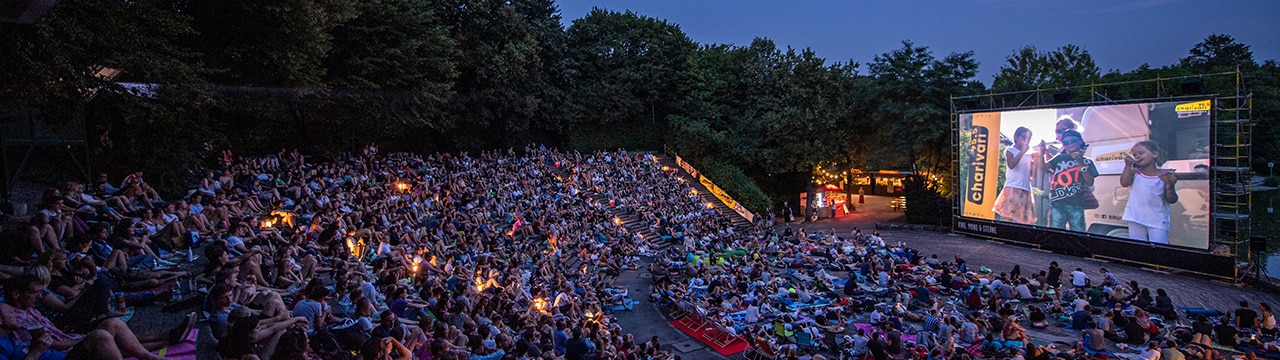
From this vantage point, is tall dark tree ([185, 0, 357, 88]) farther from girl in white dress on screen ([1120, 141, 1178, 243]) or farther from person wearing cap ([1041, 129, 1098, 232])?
girl in white dress on screen ([1120, 141, 1178, 243])

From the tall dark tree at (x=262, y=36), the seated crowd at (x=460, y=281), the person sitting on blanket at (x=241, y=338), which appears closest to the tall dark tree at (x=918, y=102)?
the seated crowd at (x=460, y=281)

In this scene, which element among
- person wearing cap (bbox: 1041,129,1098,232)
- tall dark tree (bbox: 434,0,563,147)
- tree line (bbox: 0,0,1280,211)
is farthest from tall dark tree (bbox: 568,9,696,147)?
person wearing cap (bbox: 1041,129,1098,232)

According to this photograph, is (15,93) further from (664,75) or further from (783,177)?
(783,177)

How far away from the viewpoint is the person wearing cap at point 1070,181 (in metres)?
20.4

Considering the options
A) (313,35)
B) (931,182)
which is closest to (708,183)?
(931,182)

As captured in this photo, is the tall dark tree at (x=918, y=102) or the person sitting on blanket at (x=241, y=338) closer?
the person sitting on blanket at (x=241, y=338)

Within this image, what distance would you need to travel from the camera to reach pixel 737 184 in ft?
107

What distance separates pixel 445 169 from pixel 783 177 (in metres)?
18.9

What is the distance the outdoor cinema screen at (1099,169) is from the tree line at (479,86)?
18.2 ft

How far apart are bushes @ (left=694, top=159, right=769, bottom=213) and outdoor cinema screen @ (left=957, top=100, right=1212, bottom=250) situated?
10044 mm

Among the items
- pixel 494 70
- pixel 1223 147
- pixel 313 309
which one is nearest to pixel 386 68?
pixel 494 70

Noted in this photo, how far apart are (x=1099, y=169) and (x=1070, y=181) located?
3.53ft

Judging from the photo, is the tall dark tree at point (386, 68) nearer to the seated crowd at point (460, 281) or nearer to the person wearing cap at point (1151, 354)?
the seated crowd at point (460, 281)

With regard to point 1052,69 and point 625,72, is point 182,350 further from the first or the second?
point 1052,69
